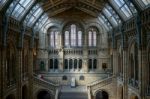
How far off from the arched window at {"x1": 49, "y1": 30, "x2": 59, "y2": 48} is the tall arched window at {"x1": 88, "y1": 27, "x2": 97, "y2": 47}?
625 cm

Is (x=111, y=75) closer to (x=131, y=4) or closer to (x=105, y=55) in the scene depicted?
(x=105, y=55)

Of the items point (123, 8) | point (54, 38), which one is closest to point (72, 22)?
point (54, 38)

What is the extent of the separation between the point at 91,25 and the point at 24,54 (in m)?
15.0

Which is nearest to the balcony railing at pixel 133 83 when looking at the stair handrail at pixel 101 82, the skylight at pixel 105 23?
the stair handrail at pixel 101 82

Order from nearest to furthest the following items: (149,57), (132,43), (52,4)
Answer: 1. (149,57)
2. (132,43)
3. (52,4)

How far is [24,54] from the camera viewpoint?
4019cm

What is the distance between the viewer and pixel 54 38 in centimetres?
4922

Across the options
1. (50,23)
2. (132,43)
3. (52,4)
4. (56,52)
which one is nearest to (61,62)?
(56,52)

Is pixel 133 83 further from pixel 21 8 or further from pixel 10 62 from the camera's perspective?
pixel 21 8

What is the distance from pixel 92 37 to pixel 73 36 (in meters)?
3.71

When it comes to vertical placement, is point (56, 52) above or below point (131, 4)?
below

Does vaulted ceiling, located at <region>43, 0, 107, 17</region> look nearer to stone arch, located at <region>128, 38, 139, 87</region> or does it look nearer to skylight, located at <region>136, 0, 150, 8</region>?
stone arch, located at <region>128, 38, 139, 87</region>

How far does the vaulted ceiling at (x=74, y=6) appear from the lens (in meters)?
→ 39.0

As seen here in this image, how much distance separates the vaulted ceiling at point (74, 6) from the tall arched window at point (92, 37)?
11.7 feet
